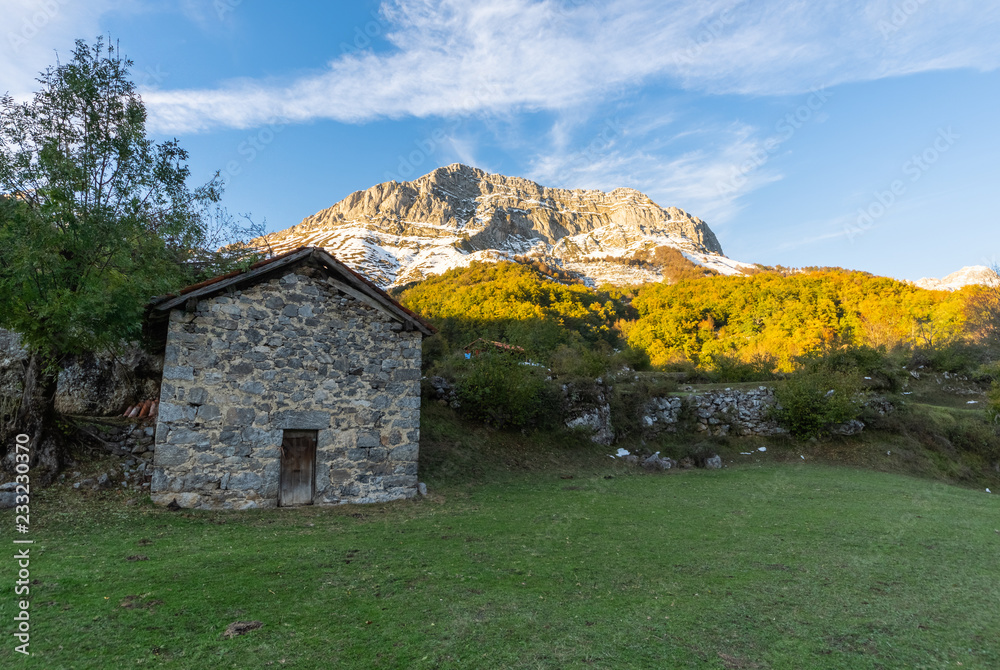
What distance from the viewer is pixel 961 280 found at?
93.9 metres

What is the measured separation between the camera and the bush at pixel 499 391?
A: 14906 mm

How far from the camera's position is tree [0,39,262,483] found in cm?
757

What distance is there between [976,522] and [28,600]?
14367mm

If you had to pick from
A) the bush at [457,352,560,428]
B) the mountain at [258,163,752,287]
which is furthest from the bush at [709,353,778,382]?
the mountain at [258,163,752,287]

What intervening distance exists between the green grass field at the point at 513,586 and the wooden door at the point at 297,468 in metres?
0.48

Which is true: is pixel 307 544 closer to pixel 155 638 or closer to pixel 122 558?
pixel 122 558

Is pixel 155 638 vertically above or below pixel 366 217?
below

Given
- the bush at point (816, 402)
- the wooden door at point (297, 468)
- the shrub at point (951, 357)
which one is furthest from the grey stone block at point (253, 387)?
the shrub at point (951, 357)

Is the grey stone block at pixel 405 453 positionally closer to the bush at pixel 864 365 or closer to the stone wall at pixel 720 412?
the stone wall at pixel 720 412

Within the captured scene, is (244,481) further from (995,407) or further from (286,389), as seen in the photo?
(995,407)

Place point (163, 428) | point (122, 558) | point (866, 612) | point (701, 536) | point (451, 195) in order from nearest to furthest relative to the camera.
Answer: point (866, 612) < point (122, 558) < point (701, 536) < point (163, 428) < point (451, 195)

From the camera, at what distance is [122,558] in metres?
6.25

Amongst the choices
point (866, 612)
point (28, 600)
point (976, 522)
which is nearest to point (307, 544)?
point (28, 600)

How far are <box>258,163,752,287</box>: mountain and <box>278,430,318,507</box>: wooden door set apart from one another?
53687 mm
